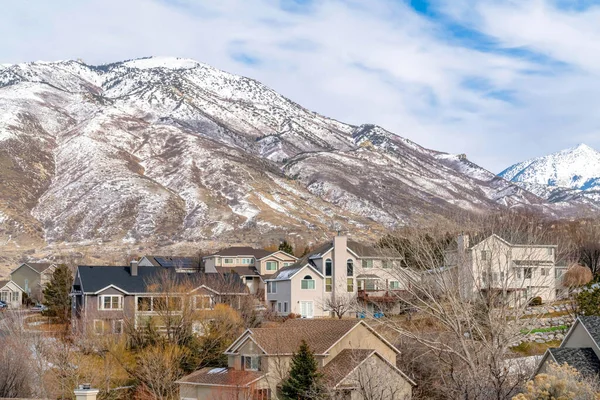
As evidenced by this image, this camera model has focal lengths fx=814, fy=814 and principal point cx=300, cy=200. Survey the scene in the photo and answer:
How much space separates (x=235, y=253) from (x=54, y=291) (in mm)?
32639

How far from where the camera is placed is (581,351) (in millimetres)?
36812

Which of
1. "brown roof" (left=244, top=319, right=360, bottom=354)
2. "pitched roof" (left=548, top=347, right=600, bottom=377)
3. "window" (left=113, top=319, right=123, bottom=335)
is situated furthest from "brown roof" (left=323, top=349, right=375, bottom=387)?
"window" (left=113, top=319, right=123, bottom=335)

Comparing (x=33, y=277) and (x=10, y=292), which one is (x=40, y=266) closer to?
(x=33, y=277)

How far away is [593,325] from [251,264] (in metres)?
75.5

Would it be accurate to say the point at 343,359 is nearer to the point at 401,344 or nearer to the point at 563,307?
Result: the point at 401,344

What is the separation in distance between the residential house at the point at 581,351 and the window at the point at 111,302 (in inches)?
1785

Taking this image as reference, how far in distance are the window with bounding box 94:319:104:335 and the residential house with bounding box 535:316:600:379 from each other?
1492 inches

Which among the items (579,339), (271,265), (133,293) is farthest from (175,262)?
(579,339)

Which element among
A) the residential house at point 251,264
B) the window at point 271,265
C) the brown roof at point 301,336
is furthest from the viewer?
the window at point 271,265

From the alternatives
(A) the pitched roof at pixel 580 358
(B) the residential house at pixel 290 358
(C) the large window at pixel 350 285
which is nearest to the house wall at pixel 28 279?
(C) the large window at pixel 350 285

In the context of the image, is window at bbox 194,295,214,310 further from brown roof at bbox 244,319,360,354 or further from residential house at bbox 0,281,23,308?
residential house at bbox 0,281,23,308

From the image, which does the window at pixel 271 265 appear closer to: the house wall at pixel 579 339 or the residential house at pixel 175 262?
the residential house at pixel 175 262

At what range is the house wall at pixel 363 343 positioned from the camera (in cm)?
4684

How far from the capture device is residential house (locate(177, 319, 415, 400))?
4384cm
